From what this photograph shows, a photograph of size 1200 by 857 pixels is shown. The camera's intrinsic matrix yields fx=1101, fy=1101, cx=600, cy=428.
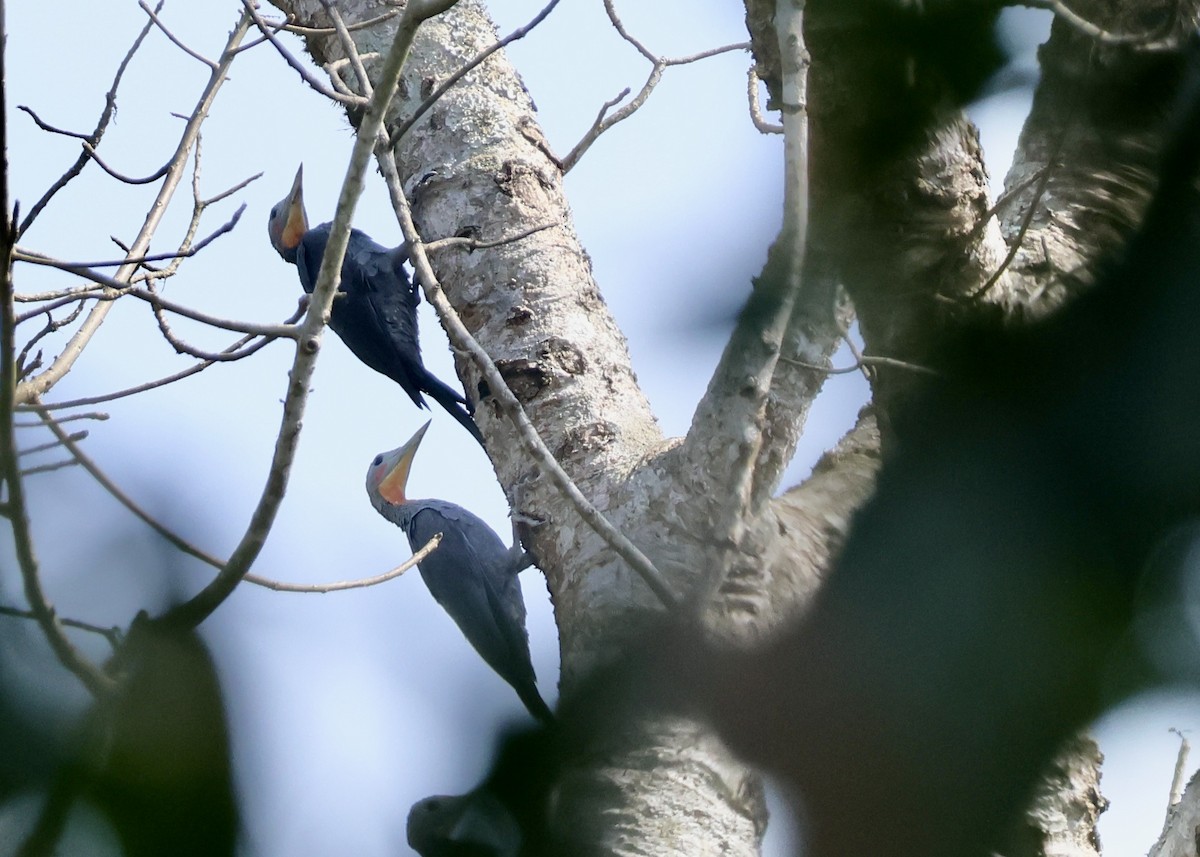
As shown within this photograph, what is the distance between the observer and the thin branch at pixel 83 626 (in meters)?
0.40

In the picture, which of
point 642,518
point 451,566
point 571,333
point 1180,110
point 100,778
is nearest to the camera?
point 100,778

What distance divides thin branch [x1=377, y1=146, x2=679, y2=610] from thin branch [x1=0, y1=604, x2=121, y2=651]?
32 cm

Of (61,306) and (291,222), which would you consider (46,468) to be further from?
(291,222)

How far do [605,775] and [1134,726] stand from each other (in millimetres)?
260

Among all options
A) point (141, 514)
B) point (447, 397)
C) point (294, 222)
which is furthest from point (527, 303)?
point (294, 222)

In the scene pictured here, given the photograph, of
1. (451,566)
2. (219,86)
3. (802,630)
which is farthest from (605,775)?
(451,566)

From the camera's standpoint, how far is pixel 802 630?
0.58m

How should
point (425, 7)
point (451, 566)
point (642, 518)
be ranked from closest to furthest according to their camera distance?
point (425, 7) → point (642, 518) → point (451, 566)

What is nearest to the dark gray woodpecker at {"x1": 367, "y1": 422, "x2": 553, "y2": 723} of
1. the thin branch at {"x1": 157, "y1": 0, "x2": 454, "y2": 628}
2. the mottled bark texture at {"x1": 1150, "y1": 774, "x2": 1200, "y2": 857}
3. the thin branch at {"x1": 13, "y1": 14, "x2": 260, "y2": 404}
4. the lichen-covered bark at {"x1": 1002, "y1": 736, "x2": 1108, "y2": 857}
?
the thin branch at {"x1": 13, "y1": 14, "x2": 260, "y2": 404}

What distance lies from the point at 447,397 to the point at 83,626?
17.2 ft

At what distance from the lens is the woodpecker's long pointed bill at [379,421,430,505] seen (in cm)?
609

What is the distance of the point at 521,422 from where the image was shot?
163cm

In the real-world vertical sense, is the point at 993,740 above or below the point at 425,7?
below

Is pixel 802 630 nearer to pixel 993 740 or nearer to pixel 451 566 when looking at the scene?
pixel 993 740
